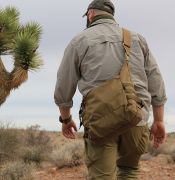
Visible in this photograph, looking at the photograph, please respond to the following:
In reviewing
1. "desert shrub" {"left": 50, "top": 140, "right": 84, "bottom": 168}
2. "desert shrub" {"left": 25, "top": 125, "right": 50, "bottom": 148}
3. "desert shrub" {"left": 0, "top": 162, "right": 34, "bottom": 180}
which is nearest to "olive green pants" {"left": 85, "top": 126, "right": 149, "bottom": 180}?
"desert shrub" {"left": 0, "top": 162, "right": 34, "bottom": 180}

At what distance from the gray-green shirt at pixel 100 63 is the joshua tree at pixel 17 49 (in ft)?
34.7

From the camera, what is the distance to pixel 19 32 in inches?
656

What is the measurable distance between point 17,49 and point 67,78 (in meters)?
11.4

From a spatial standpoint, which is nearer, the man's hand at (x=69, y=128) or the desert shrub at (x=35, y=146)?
the man's hand at (x=69, y=128)

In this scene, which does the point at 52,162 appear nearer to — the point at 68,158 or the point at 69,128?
the point at 68,158

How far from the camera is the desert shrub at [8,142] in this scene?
1659 centimetres

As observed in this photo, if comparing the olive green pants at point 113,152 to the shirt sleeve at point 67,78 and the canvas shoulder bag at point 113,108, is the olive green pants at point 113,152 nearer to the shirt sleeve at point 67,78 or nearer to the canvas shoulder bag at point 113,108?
the canvas shoulder bag at point 113,108

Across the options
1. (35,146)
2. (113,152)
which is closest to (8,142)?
(35,146)

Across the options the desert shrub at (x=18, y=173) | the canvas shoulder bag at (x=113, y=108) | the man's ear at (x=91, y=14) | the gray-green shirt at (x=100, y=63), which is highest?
the man's ear at (x=91, y=14)

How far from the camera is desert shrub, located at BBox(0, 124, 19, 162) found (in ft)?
54.4

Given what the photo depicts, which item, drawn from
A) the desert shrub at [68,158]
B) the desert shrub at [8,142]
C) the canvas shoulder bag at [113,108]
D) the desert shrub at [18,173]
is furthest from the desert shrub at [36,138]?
the canvas shoulder bag at [113,108]

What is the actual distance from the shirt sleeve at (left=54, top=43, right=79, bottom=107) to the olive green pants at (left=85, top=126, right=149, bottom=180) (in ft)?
1.31

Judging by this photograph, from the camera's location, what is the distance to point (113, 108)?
13.6 feet

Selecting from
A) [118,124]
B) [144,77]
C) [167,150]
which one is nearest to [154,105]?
[144,77]
